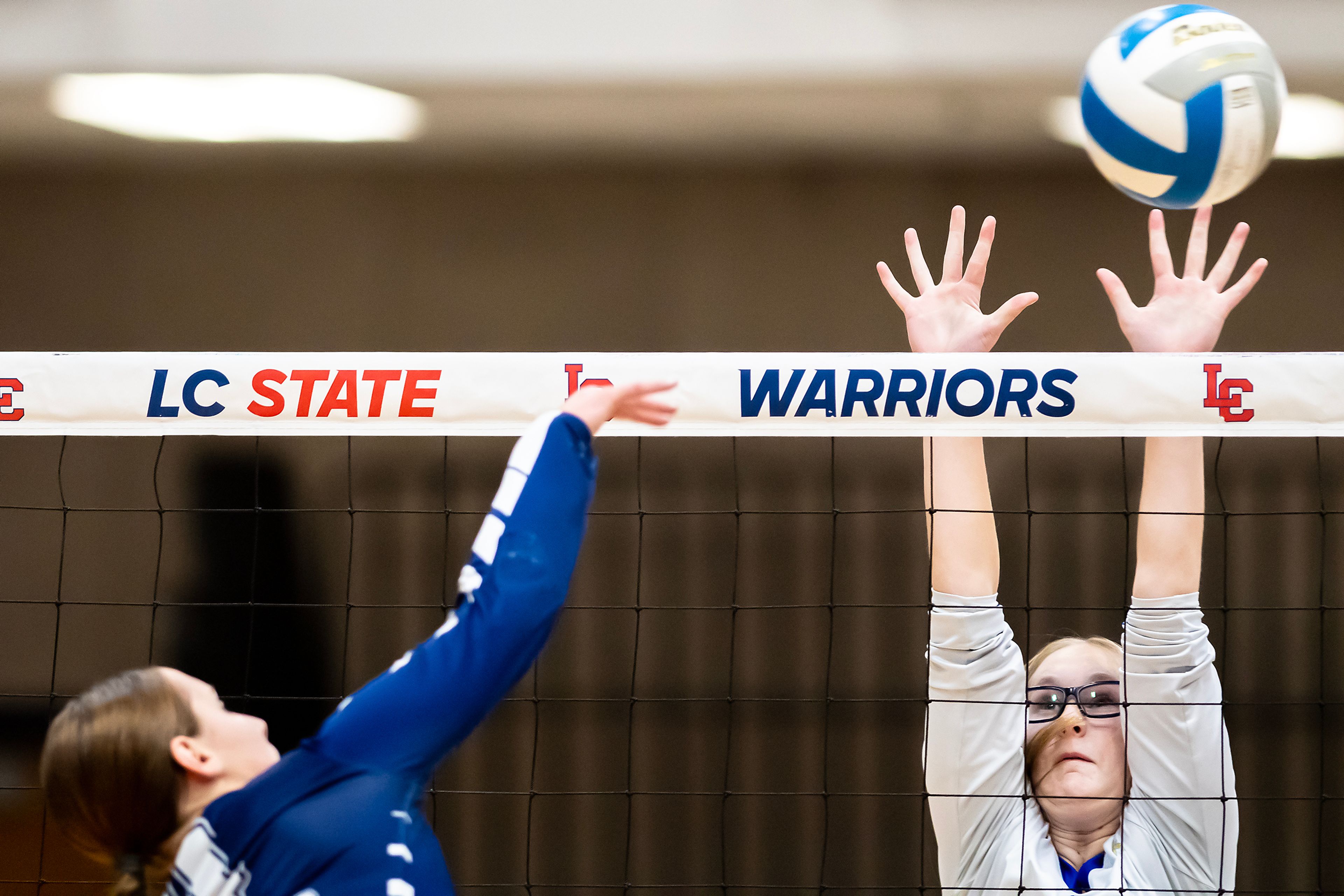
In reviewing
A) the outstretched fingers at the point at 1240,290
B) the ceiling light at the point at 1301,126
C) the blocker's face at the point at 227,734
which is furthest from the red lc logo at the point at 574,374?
the ceiling light at the point at 1301,126

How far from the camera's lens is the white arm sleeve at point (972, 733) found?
5.83 ft

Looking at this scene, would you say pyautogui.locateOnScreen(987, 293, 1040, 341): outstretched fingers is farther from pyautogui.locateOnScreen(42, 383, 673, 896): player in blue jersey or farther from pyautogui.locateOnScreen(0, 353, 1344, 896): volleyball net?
pyautogui.locateOnScreen(0, 353, 1344, 896): volleyball net

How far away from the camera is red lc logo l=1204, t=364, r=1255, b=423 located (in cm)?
184

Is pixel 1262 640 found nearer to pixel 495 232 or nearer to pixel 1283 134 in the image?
pixel 1283 134

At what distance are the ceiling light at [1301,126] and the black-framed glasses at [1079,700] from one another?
11.5 ft

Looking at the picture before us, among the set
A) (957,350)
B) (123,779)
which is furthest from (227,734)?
(957,350)

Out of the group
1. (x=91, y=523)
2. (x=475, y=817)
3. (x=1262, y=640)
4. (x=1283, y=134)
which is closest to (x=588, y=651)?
(x=475, y=817)

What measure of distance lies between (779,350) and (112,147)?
328 cm

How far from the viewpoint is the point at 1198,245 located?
1.93m

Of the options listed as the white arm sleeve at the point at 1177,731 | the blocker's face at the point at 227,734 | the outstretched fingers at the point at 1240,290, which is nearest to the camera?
the blocker's face at the point at 227,734

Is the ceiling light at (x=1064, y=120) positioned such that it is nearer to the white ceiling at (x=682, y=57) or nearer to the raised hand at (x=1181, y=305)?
the white ceiling at (x=682, y=57)

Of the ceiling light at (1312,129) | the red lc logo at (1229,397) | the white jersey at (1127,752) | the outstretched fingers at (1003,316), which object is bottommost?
the white jersey at (1127,752)

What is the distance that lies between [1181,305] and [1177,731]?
72 centimetres

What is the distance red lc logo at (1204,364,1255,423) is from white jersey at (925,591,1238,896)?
1.07 feet
